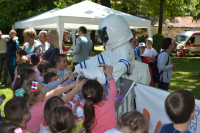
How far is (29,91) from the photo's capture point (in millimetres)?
2535

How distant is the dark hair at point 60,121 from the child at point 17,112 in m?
0.33

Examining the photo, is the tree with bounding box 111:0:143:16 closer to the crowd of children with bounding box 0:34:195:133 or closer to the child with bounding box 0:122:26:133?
the crowd of children with bounding box 0:34:195:133

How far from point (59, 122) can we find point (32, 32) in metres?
4.05

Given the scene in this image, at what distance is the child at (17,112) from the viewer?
2.08 m

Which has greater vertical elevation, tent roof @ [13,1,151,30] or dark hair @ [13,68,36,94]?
tent roof @ [13,1,151,30]

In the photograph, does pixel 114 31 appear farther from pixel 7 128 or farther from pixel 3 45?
pixel 3 45

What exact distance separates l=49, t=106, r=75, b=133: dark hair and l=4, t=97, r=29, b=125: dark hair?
337 millimetres

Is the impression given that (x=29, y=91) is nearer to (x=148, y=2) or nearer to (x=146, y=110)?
(x=146, y=110)

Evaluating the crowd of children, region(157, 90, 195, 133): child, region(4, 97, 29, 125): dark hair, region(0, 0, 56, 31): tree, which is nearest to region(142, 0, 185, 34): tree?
region(0, 0, 56, 31): tree

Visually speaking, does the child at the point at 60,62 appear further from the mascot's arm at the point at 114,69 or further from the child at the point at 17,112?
the child at the point at 17,112

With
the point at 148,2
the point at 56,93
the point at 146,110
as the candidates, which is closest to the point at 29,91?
the point at 56,93

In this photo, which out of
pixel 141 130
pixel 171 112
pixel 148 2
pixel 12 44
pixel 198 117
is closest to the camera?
pixel 171 112

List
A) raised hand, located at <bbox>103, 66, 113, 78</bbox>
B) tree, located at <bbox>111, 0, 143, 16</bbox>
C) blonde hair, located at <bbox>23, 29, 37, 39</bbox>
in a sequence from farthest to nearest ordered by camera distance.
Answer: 1. tree, located at <bbox>111, 0, 143, 16</bbox>
2. blonde hair, located at <bbox>23, 29, 37, 39</bbox>
3. raised hand, located at <bbox>103, 66, 113, 78</bbox>

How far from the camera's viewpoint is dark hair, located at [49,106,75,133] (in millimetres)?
1934
